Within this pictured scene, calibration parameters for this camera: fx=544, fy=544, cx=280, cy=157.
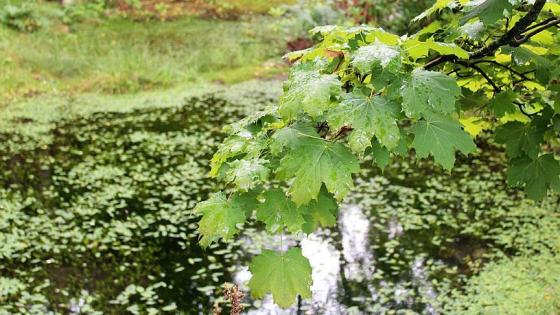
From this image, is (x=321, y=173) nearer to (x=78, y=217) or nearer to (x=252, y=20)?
(x=78, y=217)

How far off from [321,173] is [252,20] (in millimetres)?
16165

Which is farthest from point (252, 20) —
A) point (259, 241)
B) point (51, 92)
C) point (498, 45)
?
point (498, 45)

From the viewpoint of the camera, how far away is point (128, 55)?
12172 mm

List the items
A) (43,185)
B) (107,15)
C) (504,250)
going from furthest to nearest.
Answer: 1. (107,15)
2. (43,185)
3. (504,250)

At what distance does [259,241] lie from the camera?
17.9ft

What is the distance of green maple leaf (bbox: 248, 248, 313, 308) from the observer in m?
1.61

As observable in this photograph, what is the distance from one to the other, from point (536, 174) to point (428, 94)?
100cm

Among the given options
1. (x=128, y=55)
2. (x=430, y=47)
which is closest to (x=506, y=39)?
(x=430, y=47)

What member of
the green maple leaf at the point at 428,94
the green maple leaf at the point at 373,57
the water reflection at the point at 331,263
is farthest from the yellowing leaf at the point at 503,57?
the water reflection at the point at 331,263

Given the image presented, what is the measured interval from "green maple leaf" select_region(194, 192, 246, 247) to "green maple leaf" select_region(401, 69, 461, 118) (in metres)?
0.58

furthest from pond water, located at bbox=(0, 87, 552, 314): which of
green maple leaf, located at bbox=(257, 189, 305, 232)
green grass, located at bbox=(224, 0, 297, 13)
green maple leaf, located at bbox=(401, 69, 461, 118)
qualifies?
green grass, located at bbox=(224, 0, 297, 13)

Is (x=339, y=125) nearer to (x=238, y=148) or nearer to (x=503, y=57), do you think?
(x=238, y=148)

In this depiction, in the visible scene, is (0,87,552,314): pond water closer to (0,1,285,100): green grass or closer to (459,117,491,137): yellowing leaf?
(459,117,491,137): yellowing leaf

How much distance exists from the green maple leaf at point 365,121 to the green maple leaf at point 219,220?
0.40 metres
